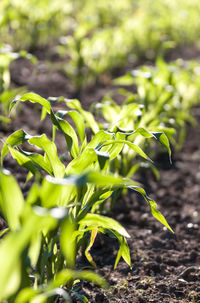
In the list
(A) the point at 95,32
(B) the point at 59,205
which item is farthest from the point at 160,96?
(A) the point at 95,32

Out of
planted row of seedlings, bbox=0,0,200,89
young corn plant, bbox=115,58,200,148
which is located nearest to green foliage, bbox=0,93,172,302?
young corn plant, bbox=115,58,200,148

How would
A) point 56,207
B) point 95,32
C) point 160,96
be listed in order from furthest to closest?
point 95,32
point 160,96
point 56,207

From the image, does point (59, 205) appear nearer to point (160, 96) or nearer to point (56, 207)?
point (56, 207)

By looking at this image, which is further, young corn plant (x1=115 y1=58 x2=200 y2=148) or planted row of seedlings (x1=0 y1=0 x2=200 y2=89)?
planted row of seedlings (x1=0 y1=0 x2=200 y2=89)

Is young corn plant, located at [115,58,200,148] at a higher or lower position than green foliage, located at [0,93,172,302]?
lower

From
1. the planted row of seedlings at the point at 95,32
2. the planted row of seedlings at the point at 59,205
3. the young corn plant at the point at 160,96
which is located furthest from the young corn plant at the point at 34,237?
the planted row of seedlings at the point at 95,32

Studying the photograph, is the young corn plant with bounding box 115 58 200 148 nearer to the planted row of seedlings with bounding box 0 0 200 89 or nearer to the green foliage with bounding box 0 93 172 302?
the planted row of seedlings with bounding box 0 0 200 89

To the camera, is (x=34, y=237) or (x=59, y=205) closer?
(x=34, y=237)

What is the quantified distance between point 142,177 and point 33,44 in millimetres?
2635

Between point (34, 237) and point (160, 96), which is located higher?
point (34, 237)

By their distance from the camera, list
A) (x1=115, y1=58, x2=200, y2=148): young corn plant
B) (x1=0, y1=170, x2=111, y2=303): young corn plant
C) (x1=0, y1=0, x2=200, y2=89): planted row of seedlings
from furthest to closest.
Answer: (x1=0, y1=0, x2=200, y2=89): planted row of seedlings, (x1=115, y1=58, x2=200, y2=148): young corn plant, (x1=0, y1=170, x2=111, y2=303): young corn plant

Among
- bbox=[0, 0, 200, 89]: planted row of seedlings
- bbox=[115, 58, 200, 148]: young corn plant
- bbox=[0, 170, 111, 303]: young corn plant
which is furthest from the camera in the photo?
bbox=[0, 0, 200, 89]: planted row of seedlings

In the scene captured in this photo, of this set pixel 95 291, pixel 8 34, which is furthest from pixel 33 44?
pixel 95 291

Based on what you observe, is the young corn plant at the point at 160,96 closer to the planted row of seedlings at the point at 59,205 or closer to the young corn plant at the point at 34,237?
the planted row of seedlings at the point at 59,205
